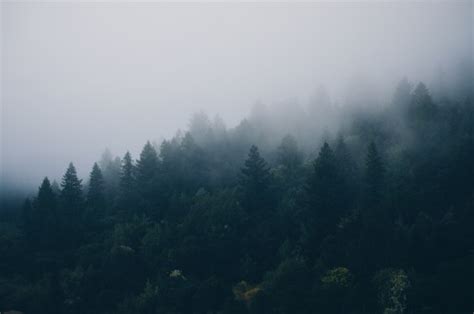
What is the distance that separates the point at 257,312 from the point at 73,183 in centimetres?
3591

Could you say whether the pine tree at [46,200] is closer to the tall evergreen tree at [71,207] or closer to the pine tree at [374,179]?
the tall evergreen tree at [71,207]

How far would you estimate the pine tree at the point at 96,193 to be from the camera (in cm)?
6762

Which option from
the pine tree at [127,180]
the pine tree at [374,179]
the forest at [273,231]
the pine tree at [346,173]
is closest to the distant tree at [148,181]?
the forest at [273,231]

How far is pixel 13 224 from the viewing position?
72750mm

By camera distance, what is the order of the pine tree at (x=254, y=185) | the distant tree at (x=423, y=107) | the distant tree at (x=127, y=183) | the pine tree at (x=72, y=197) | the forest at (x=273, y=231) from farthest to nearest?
the distant tree at (x=423, y=107), the distant tree at (x=127, y=183), the pine tree at (x=72, y=197), the pine tree at (x=254, y=185), the forest at (x=273, y=231)

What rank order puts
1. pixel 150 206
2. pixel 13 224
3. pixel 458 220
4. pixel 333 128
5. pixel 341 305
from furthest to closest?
pixel 333 128, pixel 13 224, pixel 150 206, pixel 458 220, pixel 341 305

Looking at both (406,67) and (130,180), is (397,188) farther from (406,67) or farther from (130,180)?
(406,67)

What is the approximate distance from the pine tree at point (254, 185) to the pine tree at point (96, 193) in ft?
67.1

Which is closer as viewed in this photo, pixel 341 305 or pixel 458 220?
pixel 341 305

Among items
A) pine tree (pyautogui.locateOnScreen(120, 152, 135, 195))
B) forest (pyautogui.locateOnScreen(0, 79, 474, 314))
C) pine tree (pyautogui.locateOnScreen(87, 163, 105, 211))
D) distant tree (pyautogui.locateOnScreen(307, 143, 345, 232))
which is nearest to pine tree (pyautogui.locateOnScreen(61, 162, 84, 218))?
forest (pyautogui.locateOnScreen(0, 79, 474, 314))

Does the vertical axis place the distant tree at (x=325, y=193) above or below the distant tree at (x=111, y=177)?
below

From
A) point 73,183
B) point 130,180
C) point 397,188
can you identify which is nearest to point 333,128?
point 397,188

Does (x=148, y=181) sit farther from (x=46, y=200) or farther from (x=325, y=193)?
(x=325, y=193)

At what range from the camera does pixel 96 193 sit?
229 ft
